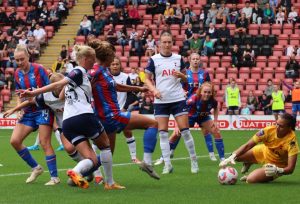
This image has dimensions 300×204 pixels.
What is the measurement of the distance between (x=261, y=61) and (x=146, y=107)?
17.9 feet

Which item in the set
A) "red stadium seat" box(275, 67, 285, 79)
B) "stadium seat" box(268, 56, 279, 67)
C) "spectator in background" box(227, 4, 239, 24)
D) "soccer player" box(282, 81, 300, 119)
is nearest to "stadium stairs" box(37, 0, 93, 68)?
"spectator in background" box(227, 4, 239, 24)

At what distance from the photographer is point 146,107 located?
30766 mm

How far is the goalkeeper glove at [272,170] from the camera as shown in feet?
37.6

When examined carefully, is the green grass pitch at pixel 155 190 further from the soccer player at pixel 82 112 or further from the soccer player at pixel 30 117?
the soccer player at pixel 82 112

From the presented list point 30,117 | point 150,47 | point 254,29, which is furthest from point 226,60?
point 30,117

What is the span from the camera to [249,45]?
3297 cm

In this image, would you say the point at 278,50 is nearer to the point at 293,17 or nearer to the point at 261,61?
the point at 261,61

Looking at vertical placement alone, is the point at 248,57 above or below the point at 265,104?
above

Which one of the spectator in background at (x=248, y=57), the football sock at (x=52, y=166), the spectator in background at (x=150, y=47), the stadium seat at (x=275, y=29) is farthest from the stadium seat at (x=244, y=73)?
the football sock at (x=52, y=166)

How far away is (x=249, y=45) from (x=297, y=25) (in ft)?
7.98

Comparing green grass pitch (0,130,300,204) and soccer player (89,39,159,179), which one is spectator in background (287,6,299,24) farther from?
soccer player (89,39,159,179)

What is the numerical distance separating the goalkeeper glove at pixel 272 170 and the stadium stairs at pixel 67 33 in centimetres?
2482

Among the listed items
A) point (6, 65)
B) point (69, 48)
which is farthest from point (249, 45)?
point (6, 65)

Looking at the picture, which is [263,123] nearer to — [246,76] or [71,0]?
[246,76]
